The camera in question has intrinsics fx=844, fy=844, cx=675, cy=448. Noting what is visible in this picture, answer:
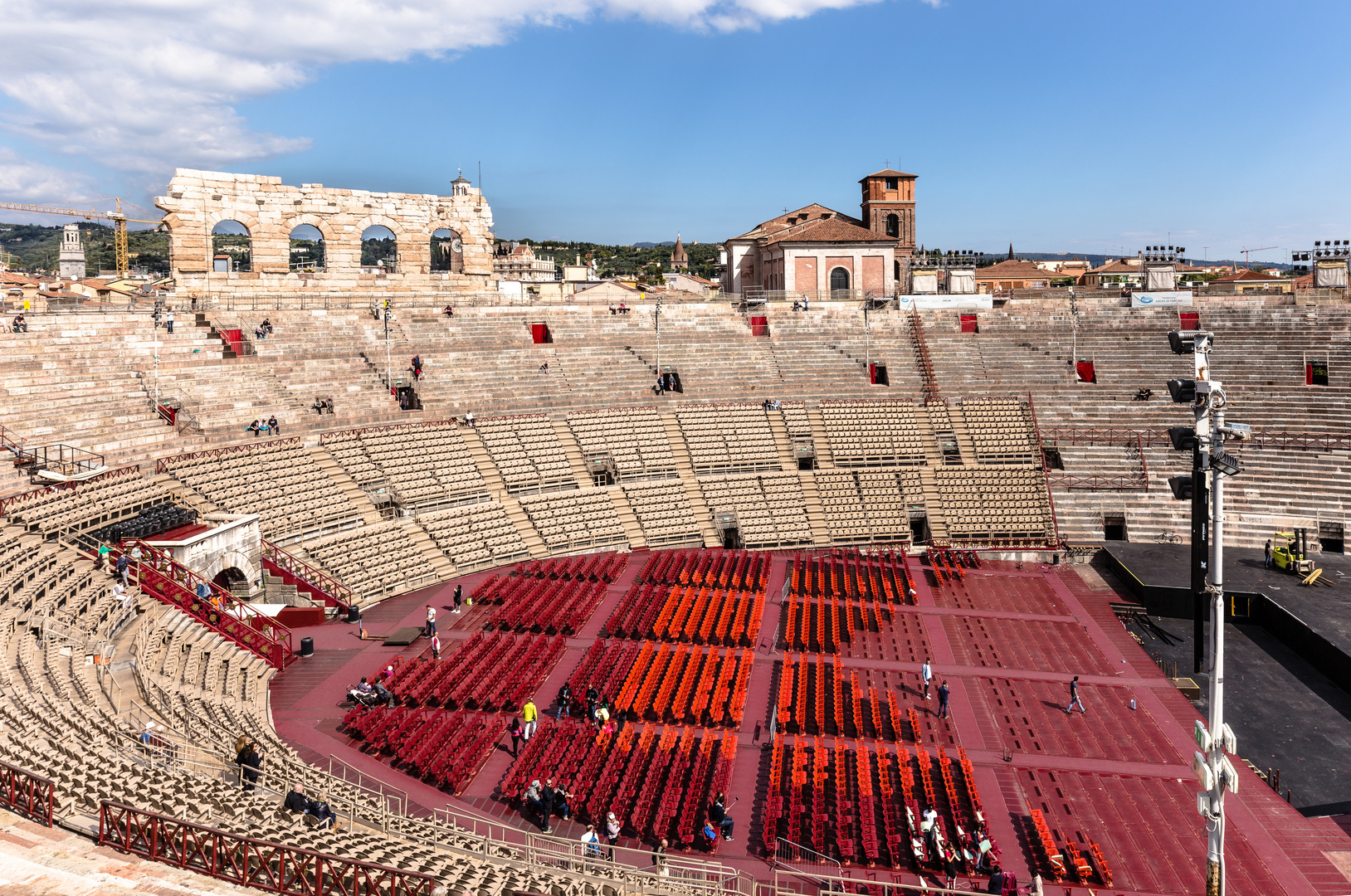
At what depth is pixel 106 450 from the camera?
2753 centimetres

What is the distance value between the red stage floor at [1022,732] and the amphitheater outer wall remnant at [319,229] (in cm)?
2273

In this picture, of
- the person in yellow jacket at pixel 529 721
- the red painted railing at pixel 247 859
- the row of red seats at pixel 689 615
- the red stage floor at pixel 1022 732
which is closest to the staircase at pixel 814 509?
the red stage floor at pixel 1022 732

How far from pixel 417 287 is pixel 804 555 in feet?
86.9

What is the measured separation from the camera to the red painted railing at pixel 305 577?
86.0ft

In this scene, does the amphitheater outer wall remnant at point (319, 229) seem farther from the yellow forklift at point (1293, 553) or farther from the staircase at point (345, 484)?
the yellow forklift at point (1293, 553)

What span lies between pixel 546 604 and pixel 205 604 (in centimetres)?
966

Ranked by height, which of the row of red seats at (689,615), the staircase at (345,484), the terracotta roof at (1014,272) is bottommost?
the row of red seats at (689,615)

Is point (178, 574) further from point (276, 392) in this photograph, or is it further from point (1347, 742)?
point (1347, 742)

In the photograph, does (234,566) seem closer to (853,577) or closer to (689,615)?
(689,615)

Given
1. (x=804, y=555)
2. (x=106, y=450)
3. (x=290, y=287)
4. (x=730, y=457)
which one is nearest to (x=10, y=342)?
(x=106, y=450)

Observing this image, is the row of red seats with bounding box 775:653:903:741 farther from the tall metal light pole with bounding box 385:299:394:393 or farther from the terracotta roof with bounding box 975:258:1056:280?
the terracotta roof with bounding box 975:258:1056:280

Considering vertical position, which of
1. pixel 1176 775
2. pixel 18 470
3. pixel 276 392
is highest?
pixel 276 392

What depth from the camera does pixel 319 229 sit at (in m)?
44.2

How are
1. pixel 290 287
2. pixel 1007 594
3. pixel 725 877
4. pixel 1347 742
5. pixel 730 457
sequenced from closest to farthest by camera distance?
pixel 725 877 < pixel 1347 742 < pixel 1007 594 < pixel 730 457 < pixel 290 287
